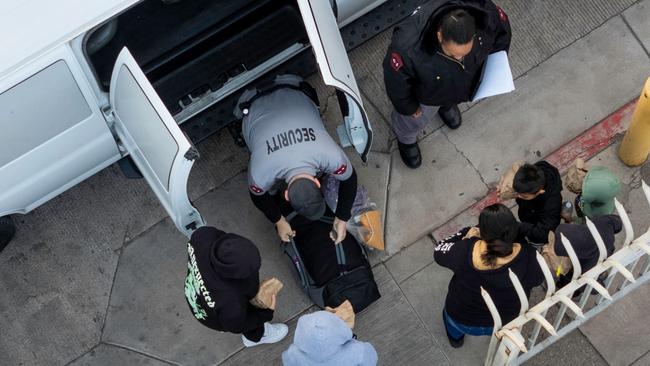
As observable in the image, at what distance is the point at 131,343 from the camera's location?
5.78m

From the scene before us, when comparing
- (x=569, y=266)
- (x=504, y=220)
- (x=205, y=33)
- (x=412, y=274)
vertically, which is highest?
(x=205, y=33)

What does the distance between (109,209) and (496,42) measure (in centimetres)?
300

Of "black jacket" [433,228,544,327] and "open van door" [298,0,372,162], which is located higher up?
"open van door" [298,0,372,162]

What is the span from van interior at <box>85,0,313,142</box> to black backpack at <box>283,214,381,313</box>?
1251 millimetres

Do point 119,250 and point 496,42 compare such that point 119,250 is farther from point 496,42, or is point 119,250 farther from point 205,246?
point 496,42

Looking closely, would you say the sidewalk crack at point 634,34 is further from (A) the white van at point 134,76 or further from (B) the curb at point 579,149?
(A) the white van at point 134,76

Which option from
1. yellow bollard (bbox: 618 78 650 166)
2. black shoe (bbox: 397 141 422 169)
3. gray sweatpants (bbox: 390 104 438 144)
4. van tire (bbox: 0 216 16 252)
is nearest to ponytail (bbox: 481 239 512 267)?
gray sweatpants (bbox: 390 104 438 144)

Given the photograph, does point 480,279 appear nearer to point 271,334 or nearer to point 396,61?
point 396,61

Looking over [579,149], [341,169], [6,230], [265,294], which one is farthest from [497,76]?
[6,230]

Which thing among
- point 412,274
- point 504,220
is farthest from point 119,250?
point 504,220

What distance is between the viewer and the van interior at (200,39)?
18.5ft

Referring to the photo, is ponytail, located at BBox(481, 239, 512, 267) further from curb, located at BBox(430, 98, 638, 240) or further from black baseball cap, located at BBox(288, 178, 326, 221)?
curb, located at BBox(430, 98, 638, 240)

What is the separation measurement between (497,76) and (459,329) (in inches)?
62.7

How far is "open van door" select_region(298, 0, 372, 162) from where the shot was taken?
461cm
